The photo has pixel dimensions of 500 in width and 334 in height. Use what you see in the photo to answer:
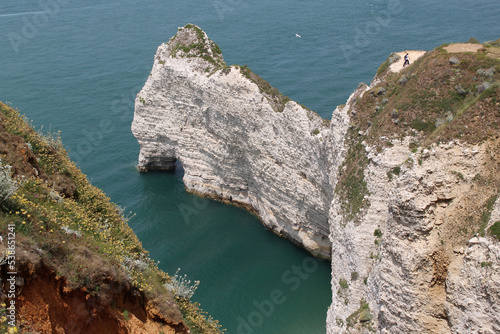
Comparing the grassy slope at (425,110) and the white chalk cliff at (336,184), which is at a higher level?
the grassy slope at (425,110)

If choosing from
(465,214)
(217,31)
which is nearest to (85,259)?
(465,214)

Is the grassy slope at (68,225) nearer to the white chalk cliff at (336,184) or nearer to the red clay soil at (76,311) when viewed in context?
the red clay soil at (76,311)

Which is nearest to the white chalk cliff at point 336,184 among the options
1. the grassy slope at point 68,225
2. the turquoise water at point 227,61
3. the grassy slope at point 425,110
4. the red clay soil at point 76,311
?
the grassy slope at point 425,110

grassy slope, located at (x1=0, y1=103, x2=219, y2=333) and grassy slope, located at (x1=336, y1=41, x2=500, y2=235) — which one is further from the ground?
grassy slope, located at (x1=336, y1=41, x2=500, y2=235)

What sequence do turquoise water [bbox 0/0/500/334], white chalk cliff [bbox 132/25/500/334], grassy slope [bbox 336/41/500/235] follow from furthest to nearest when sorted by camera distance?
turquoise water [bbox 0/0/500/334]
grassy slope [bbox 336/41/500/235]
white chalk cliff [bbox 132/25/500/334]

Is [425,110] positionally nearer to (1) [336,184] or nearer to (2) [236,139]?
(1) [336,184]

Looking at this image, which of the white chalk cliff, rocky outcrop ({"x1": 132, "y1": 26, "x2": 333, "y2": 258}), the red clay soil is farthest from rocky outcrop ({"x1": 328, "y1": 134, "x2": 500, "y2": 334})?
rocky outcrop ({"x1": 132, "y1": 26, "x2": 333, "y2": 258})

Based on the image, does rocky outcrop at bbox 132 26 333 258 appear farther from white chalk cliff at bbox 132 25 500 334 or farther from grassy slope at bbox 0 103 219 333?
grassy slope at bbox 0 103 219 333
